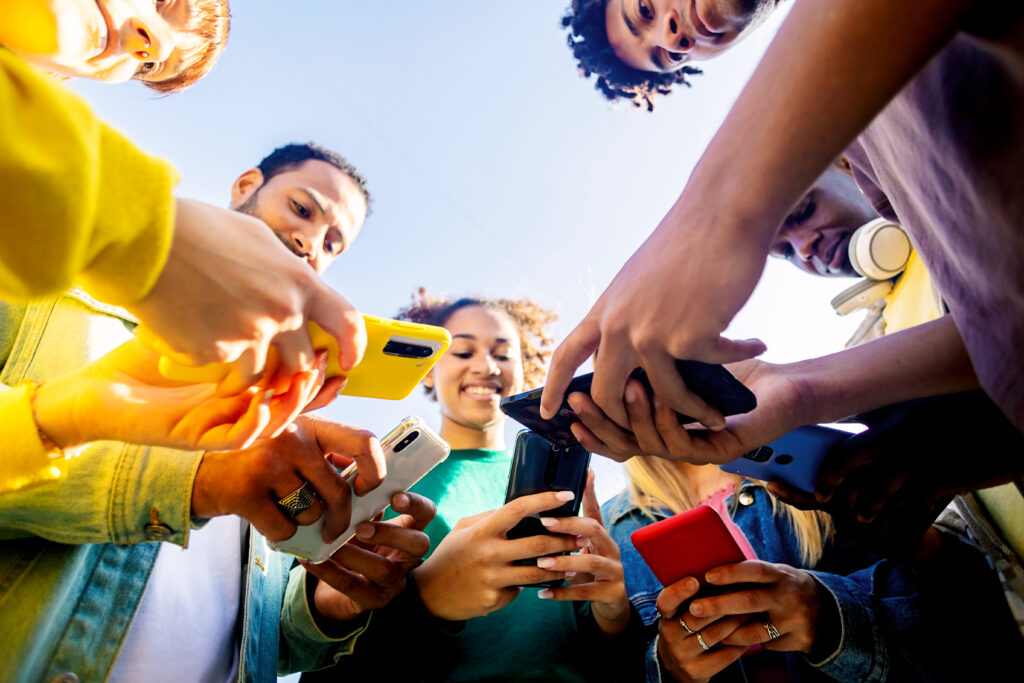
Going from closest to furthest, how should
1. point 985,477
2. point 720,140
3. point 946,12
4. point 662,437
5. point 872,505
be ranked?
1. point 946,12
2. point 720,140
3. point 662,437
4. point 985,477
5. point 872,505

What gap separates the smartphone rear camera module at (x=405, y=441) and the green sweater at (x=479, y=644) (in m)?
0.43

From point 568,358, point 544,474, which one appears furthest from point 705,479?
point 568,358

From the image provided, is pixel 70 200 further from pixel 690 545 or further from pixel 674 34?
pixel 674 34

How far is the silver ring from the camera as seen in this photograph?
40.1 inches

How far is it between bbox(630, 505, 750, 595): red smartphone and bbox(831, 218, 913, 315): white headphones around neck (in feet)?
5.15

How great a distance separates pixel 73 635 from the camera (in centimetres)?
104

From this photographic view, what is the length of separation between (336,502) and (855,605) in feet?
3.91

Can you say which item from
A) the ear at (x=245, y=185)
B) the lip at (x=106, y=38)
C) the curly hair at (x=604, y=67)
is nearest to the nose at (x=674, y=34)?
the curly hair at (x=604, y=67)

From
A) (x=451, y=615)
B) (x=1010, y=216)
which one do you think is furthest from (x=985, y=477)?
(x=451, y=615)

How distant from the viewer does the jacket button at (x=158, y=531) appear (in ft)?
3.21

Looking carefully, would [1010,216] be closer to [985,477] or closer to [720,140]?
[720,140]

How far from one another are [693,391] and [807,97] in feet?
1.50

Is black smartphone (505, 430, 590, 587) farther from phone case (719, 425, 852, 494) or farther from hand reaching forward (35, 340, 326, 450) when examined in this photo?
hand reaching forward (35, 340, 326, 450)

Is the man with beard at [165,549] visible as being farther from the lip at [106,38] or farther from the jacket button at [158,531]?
the lip at [106,38]
